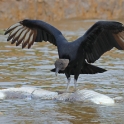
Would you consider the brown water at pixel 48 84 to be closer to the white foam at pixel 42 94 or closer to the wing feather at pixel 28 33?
the white foam at pixel 42 94

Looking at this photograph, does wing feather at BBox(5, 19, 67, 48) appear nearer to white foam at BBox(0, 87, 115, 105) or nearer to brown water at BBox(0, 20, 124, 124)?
brown water at BBox(0, 20, 124, 124)

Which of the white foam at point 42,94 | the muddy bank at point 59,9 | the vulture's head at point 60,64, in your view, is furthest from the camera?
the muddy bank at point 59,9

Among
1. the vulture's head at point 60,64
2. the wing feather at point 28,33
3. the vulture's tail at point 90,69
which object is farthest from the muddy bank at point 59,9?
the vulture's head at point 60,64

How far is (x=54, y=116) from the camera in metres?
7.89

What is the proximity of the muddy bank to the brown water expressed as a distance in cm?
688

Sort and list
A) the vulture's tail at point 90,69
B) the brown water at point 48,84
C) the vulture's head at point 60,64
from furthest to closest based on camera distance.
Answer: the vulture's tail at point 90,69 → the vulture's head at point 60,64 → the brown water at point 48,84

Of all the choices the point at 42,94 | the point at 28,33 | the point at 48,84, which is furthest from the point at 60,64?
the point at 48,84

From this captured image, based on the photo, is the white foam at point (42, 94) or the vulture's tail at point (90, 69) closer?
the white foam at point (42, 94)

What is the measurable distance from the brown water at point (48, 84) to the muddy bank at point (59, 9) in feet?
22.6

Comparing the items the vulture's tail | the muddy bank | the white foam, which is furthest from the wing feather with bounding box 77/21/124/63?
the muddy bank

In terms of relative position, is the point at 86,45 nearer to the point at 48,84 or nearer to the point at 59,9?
the point at 48,84

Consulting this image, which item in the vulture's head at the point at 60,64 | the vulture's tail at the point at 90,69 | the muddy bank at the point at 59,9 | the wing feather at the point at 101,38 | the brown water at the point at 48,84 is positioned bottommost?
the muddy bank at the point at 59,9

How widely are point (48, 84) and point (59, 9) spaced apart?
→ 13.3 meters

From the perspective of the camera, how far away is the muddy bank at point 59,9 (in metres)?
22.5
